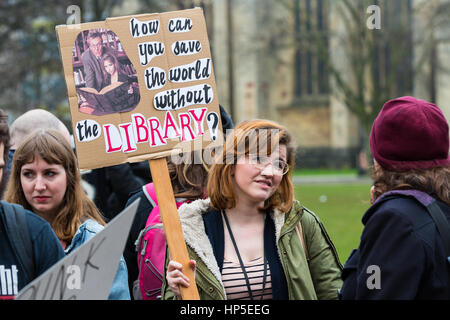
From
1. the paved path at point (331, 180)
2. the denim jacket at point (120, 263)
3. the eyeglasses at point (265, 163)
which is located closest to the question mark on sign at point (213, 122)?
the eyeglasses at point (265, 163)

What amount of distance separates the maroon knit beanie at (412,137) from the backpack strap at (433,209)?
15 cm

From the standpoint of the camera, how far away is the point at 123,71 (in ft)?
10.4

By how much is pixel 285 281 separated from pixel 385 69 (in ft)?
106

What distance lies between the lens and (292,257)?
116 inches

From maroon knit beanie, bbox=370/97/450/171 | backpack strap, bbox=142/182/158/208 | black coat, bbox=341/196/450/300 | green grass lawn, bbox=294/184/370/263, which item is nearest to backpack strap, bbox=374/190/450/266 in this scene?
black coat, bbox=341/196/450/300

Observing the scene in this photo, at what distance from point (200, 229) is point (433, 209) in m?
1.04

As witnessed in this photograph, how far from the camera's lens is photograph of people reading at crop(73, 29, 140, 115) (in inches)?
122

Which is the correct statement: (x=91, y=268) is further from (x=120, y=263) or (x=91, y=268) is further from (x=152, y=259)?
(x=152, y=259)

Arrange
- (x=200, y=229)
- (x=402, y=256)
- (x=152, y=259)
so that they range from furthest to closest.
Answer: (x=152, y=259), (x=200, y=229), (x=402, y=256)

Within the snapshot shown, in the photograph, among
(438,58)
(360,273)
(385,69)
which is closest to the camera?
(360,273)

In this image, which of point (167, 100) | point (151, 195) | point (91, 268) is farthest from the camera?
point (151, 195)

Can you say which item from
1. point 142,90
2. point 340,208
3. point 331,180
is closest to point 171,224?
point 142,90
